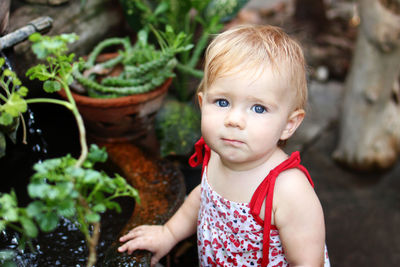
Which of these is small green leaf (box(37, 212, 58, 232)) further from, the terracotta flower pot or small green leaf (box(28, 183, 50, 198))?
the terracotta flower pot

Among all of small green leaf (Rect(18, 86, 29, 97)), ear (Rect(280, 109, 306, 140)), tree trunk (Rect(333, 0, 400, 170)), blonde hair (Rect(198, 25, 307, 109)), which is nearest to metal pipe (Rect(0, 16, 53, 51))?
small green leaf (Rect(18, 86, 29, 97))

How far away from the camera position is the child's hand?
4.55ft

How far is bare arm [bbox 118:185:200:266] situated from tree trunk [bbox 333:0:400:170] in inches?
74.3

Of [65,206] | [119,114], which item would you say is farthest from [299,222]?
[119,114]

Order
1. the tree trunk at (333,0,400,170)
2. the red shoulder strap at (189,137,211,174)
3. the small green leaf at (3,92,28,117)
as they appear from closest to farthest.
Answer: the small green leaf at (3,92,28,117) → the red shoulder strap at (189,137,211,174) → the tree trunk at (333,0,400,170)

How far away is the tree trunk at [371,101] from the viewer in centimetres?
280

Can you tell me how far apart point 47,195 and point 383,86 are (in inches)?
106

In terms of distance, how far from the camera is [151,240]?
144 cm

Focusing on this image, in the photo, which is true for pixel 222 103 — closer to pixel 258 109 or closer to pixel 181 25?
pixel 258 109

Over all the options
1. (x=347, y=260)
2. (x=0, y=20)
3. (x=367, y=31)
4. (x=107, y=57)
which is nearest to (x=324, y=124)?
(x=367, y=31)

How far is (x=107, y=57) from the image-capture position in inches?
84.1

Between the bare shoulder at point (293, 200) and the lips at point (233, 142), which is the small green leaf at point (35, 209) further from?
the bare shoulder at point (293, 200)

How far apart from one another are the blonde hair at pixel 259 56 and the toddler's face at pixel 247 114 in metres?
0.03

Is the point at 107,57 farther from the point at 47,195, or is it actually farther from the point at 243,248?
the point at 47,195
